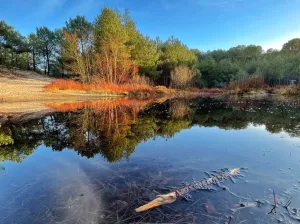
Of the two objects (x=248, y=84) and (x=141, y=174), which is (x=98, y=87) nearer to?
(x=141, y=174)

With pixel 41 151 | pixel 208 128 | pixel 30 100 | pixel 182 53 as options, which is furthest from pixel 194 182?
pixel 182 53

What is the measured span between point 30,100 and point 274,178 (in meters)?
20.0

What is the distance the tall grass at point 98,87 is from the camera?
22.5 metres

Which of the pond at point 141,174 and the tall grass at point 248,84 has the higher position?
the tall grass at point 248,84

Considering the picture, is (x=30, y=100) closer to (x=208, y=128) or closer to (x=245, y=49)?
(x=208, y=128)

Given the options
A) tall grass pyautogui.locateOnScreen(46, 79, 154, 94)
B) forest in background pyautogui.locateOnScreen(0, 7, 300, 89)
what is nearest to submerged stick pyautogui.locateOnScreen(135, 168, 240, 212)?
tall grass pyautogui.locateOnScreen(46, 79, 154, 94)

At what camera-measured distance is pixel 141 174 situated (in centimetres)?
395

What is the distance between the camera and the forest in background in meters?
25.6

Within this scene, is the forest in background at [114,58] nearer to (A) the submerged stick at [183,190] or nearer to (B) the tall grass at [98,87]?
(B) the tall grass at [98,87]

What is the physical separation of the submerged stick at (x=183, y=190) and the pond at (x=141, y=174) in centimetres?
9

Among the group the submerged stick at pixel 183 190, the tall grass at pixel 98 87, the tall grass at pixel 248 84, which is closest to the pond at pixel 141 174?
the submerged stick at pixel 183 190

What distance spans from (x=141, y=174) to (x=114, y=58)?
2376 cm

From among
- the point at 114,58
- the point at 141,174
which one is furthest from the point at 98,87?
the point at 141,174

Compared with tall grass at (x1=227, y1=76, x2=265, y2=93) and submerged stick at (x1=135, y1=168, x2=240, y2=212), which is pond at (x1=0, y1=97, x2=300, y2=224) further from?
tall grass at (x1=227, y1=76, x2=265, y2=93)
